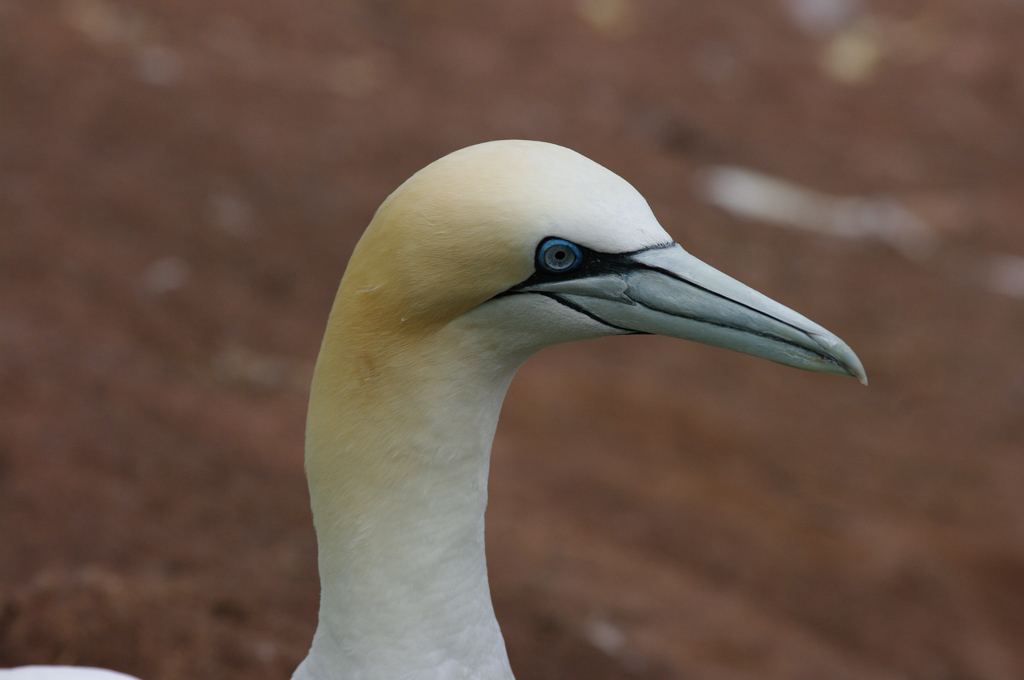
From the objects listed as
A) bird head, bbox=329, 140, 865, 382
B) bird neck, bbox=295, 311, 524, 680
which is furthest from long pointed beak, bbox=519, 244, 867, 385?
bird neck, bbox=295, 311, 524, 680

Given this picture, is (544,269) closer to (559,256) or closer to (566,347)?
(559,256)

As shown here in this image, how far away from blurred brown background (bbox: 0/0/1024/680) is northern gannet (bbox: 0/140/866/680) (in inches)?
77.5

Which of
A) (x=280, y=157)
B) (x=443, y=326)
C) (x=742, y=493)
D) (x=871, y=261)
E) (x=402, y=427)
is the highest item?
(x=871, y=261)

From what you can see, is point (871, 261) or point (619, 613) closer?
point (619, 613)

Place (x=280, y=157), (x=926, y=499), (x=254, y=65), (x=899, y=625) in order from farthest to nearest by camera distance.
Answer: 1. (x=254, y=65)
2. (x=280, y=157)
3. (x=926, y=499)
4. (x=899, y=625)

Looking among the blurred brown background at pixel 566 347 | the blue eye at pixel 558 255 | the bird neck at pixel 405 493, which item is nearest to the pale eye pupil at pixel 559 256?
the blue eye at pixel 558 255

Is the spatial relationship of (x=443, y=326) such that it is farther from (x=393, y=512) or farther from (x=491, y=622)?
(x=491, y=622)

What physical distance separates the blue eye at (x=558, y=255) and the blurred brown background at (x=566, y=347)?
2.63m

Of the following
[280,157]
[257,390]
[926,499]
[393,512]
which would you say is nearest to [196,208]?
[280,157]

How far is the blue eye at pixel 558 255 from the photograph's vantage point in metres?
2.00

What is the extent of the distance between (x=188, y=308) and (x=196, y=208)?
1.70m

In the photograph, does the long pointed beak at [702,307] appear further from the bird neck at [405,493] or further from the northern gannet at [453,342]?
the bird neck at [405,493]

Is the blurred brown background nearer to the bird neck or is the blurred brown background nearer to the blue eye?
the bird neck

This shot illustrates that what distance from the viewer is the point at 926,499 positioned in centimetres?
788
